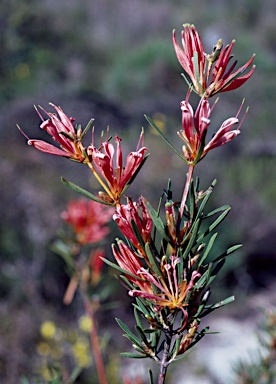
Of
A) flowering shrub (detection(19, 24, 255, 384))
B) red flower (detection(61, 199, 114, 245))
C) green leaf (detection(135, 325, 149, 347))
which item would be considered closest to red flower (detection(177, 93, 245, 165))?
flowering shrub (detection(19, 24, 255, 384))

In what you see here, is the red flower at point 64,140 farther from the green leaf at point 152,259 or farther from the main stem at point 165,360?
the main stem at point 165,360

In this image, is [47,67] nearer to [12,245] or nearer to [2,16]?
[2,16]

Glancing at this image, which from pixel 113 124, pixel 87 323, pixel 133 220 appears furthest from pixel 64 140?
pixel 113 124

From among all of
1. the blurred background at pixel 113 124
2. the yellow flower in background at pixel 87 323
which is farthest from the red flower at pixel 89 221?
the blurred background at pixel 113 124

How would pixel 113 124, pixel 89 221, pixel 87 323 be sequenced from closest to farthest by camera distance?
1. pixel 89 221
2. pixel 87 323
3. pixel 113 124

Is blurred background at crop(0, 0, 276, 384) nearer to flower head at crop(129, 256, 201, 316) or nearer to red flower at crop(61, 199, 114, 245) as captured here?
red flower at crop(61, 199, 114, 245)

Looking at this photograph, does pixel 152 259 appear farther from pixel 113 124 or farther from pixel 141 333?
pixel 113 124
